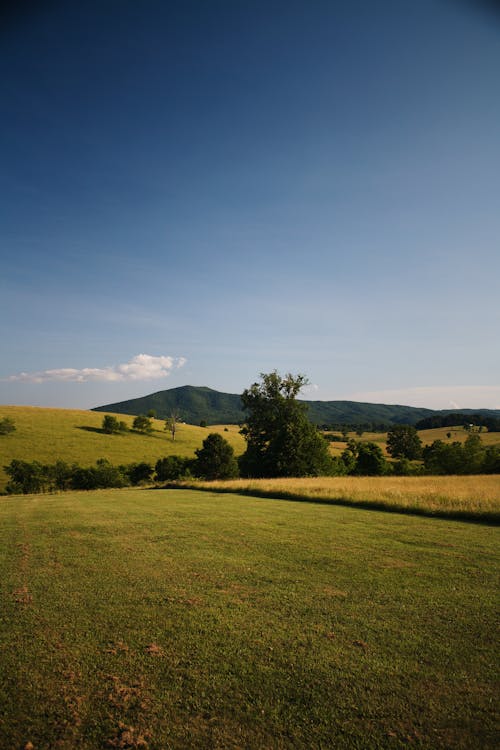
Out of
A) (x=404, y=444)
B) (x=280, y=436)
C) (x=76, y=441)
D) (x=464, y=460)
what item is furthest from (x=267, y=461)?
(x=404, y=444)

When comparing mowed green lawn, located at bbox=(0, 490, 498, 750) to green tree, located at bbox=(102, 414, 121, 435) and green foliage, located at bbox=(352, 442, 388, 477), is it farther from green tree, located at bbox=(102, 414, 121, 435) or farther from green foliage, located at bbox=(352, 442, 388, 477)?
green tree, located at bbox=(102, 414, 121, 435)

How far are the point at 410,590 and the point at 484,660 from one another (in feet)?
7.84

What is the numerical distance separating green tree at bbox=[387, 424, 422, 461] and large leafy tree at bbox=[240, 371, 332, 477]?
5387 centimetres

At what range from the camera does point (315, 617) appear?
5934mm

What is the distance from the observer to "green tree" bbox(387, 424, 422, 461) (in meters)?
97.7

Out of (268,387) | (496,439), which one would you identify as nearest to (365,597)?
(268,387)

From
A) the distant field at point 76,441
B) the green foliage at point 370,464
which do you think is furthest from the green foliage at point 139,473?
the green foliage at point 370,464

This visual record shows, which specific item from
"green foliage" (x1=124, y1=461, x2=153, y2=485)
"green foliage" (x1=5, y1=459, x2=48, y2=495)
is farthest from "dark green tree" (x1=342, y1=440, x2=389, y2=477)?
"green foliage" (x1=5, y1=459, x2=48, y2=495)

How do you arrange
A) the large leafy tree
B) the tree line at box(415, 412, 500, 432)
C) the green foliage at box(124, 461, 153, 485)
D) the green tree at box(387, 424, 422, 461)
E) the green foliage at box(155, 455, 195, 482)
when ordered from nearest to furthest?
the large leafy tree → the green foliage at box(155, 455, 195, 482) → the green foliage at box(124, 461, 153, 485) → the green tree at box(387, 424, 422, 461) → the tree line at box(415, 412, 500, 432)

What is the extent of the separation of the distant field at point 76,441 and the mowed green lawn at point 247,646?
52.4 m

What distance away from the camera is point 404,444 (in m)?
98.3

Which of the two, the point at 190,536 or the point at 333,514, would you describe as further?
the point at 333,514

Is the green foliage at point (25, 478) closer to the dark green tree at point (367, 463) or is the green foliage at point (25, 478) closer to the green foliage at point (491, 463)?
the dark green tree at point (367, 463)

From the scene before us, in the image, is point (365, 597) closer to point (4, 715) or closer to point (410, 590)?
→ point (410, 590)
